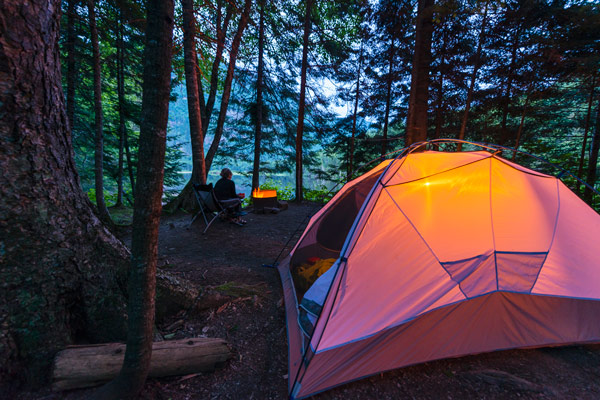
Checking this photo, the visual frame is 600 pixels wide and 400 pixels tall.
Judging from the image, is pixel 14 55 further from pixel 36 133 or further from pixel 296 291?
pixel 296 291

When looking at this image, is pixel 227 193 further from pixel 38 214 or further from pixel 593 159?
pixel 593 159

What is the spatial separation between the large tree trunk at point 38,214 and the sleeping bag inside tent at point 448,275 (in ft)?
→ 5.94

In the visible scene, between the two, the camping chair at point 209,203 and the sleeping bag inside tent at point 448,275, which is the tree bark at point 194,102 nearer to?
the camping chair at point 209,203

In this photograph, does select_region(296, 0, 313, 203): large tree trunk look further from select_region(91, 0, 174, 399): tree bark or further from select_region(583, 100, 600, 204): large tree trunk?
select_region(583, 100, 600, 204): large tree trunk

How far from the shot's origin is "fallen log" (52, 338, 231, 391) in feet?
5.14

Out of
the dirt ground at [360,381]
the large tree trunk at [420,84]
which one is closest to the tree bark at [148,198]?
the dirt ground at [360,381]

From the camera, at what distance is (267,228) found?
6.33 metres

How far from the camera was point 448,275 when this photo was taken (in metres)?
2.16

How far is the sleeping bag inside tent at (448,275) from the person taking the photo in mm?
1944

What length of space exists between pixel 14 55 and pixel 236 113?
1048 cm

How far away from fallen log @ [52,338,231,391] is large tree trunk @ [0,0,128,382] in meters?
0.19

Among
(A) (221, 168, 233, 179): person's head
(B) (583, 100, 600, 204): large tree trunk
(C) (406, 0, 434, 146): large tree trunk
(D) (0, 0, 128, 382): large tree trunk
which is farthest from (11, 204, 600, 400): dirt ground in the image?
(B) (583, 100, 600, 204): large tree trunk

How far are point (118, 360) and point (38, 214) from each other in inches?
46.4

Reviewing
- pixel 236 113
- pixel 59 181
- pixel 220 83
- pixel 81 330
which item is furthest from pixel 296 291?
pixel 236 113
